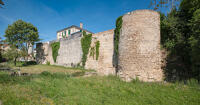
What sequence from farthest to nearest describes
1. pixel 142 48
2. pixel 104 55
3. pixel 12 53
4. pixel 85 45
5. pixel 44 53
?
pixel 44 53
pixel 12 53
pixel 85 45
pixel 104 55
pixel 142 48

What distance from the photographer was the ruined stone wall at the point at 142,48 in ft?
23.9

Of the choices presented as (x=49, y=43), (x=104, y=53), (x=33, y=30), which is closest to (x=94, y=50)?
(x=104, y=53)

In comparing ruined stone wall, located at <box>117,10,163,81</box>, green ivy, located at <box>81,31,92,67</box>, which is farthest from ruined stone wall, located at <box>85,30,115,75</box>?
ruined stone wall, located at <box>117,10,163,81</box>

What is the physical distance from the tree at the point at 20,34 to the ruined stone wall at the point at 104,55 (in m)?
14.2

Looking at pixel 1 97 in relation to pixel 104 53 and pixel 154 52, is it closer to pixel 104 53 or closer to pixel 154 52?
pixel 154 52

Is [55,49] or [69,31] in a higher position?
[69,31]

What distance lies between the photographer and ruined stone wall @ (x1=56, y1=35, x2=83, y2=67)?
51.0 ft

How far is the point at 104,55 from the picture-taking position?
41.0 feet

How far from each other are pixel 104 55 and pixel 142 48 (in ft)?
18.1

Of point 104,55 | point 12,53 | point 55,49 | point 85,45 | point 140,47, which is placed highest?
point 85,45

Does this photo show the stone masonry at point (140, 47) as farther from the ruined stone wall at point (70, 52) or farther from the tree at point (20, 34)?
the tree at point (20, 34)

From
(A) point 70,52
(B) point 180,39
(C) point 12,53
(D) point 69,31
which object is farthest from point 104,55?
(D) point 69,31

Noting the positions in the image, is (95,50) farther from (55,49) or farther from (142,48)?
(55,49)

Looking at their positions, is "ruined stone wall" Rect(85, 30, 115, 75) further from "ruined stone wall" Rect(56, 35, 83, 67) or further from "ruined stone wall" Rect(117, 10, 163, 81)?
"ruined stone wall" Rect(117, 10, 163, 81)
